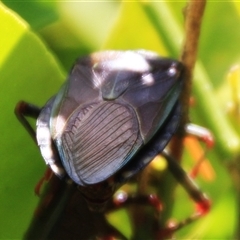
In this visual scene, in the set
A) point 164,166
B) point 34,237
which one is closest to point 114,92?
point 164,166

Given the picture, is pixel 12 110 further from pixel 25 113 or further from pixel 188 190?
pixel 188 190

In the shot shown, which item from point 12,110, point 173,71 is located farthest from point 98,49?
point 12,110

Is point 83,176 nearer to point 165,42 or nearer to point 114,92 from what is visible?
point 114,92

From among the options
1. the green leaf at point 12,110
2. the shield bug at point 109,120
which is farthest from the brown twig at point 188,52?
the green leaf at point 12,110

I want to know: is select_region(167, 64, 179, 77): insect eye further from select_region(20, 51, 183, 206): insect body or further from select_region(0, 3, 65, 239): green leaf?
select_region(0, 3, 65, 239): green leaf

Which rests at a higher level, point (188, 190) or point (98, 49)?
point (98, 49)

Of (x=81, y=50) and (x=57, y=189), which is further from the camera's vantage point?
(x=81, y=50)
